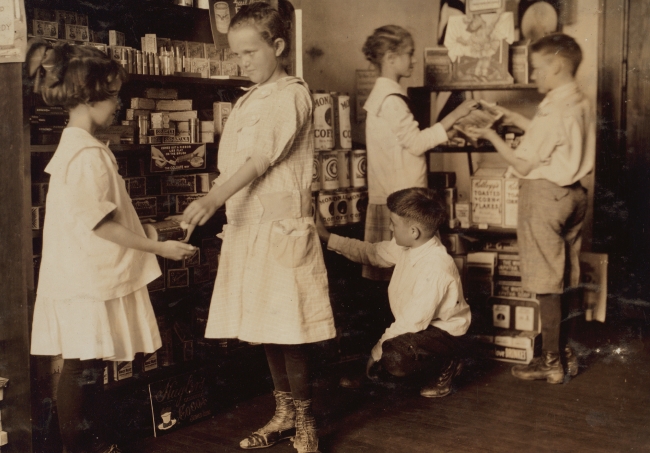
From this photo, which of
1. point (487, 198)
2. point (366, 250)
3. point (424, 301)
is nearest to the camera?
point (424, 301)

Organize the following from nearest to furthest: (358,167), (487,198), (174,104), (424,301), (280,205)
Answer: (280,205)
(174,104)
(424,301)
(358,167)
(487,198)

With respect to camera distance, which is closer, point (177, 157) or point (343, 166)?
point (177, 157)

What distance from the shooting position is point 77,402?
A: 2568 millimetres

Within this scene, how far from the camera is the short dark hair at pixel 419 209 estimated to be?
3.53 metres

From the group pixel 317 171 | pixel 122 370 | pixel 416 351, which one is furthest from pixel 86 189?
pixel 416 351

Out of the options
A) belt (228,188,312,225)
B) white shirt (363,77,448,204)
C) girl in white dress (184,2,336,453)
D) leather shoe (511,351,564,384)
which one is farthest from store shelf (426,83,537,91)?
belt (228,188,312,225)

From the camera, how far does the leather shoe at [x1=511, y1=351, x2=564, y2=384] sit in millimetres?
3814

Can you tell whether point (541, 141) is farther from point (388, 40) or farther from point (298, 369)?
point (298, 369)

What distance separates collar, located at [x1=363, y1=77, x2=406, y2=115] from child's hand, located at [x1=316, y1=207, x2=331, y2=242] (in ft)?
2.07

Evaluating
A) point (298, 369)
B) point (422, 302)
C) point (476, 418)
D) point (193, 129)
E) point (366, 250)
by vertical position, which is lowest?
point (476, 418)

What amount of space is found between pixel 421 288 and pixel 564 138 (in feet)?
3.56

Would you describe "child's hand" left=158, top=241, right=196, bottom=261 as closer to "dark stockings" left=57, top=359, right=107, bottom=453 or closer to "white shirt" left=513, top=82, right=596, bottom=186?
"dark stockings" left=57, top=359, right=107, bottom=453

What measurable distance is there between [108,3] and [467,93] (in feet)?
8.24

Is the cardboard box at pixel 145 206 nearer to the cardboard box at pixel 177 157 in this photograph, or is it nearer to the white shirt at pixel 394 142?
the cardboard box at pixel 177 157
